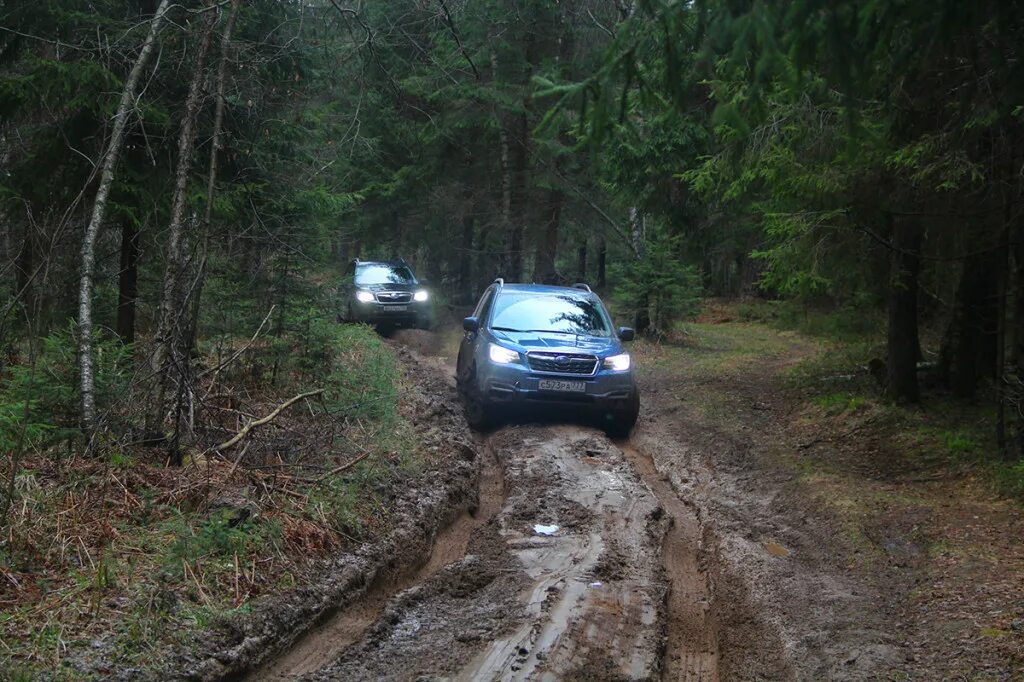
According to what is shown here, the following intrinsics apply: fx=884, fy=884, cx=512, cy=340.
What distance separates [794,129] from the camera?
981cm

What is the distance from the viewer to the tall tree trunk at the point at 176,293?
773 cm

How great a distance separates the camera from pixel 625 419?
40.7ft

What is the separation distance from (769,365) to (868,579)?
12.1m

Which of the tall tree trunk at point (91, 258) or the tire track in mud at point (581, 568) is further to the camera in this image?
the tall tree trunk at point (91, 258)

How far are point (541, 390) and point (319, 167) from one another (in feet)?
13.8

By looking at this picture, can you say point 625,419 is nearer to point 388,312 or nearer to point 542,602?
point 542,602

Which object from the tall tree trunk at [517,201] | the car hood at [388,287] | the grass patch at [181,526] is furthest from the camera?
the tall tree trunk at [517,201]

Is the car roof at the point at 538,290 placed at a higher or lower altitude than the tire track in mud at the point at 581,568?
higher

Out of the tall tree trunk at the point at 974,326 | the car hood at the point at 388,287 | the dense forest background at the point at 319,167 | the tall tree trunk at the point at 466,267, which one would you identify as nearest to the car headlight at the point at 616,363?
the dense forest background at the point at 319,167

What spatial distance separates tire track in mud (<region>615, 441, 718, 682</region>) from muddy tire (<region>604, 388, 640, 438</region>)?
2503 mm

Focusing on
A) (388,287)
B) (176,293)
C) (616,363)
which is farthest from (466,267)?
(176,293)

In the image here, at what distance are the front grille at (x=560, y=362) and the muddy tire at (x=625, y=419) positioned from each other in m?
0.74

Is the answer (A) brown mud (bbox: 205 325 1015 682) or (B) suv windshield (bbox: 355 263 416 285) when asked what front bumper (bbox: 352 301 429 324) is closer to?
(B) suv windshield (bbox: 355 263 416 285)

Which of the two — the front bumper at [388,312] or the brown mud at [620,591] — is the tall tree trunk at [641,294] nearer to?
the front bumper at [388,312]
